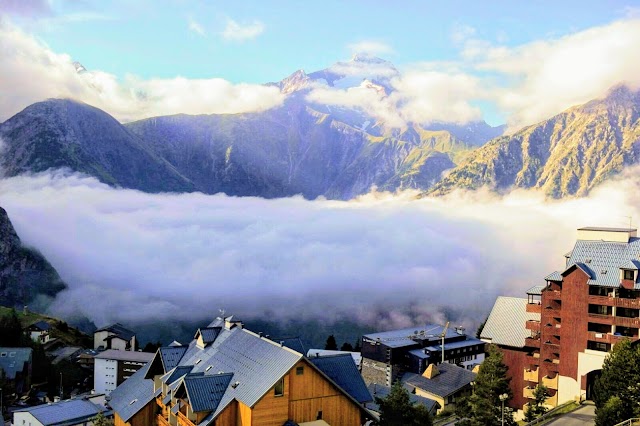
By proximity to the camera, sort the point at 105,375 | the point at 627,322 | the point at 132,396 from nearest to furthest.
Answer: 1. the point at 132,396
2. the point at 627,322
3. the point at 105,375

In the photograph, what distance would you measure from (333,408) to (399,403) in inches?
243

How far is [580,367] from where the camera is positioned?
77.9 meters

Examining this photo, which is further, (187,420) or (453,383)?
(453,383)

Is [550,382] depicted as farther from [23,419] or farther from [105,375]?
[105,375]

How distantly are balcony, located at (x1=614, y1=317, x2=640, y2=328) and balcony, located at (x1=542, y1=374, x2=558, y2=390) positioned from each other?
36.4 ft

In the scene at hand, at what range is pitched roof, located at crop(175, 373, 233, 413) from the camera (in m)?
54.2

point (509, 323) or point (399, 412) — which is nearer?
point (399, 412)

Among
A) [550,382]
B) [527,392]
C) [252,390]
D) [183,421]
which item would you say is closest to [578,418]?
[550,382]

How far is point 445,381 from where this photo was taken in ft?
403

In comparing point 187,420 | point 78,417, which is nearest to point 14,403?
point 78,417

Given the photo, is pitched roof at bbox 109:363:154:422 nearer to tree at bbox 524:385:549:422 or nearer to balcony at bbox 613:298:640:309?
tree at bbox 524:385:549:422

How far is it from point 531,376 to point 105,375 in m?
107

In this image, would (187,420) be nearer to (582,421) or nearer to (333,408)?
(333,408)

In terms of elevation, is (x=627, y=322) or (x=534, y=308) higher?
(x=627, y=322)
